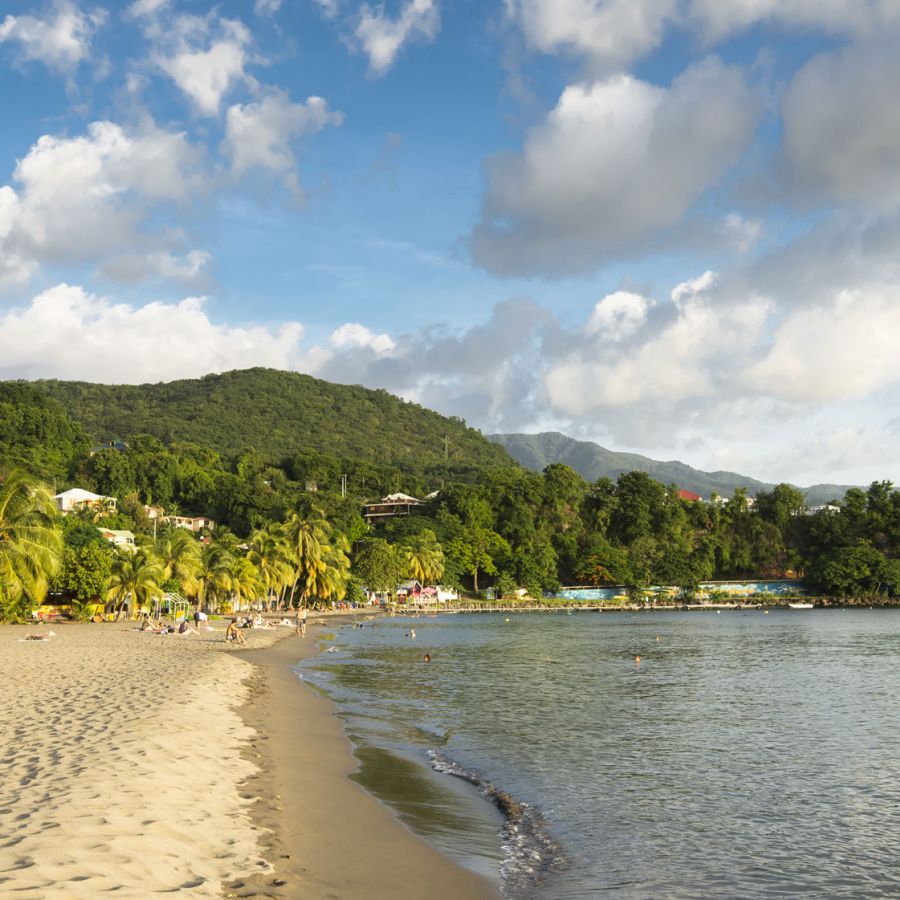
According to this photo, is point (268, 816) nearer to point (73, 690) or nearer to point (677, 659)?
point (73, 690)

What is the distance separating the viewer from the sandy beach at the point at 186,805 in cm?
813

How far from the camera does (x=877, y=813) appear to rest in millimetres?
13977

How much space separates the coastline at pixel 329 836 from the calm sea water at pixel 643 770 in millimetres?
543

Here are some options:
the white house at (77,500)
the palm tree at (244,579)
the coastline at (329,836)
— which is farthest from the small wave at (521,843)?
the white house at (77,500)

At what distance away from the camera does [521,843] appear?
40.1 ft

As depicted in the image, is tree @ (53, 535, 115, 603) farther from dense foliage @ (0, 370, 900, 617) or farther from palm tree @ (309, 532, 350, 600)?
dense foliage @ (0, 370, 900, 617)

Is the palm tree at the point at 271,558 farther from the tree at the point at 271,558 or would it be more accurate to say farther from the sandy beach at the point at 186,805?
the sandy beach at the point at 186,805

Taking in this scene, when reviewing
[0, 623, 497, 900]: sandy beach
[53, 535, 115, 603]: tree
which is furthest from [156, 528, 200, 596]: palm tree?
[0, 623, 497, 900]: sandy beach

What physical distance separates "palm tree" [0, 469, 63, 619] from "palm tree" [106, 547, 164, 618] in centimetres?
1504

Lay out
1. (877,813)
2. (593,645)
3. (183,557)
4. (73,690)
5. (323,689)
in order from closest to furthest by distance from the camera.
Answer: (877,813) → (73,690) → (323,689) → (593,645) → (183,557)

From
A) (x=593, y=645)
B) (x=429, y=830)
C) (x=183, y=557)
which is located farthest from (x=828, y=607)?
(x=429, y=830)

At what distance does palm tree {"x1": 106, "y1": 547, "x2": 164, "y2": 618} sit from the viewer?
55969 millimetres

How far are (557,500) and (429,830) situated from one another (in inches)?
5468

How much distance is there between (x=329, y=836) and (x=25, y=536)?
111ft
